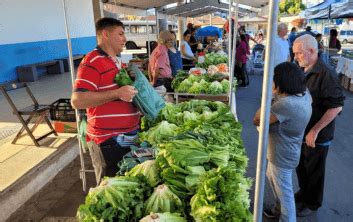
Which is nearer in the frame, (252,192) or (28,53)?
(252,192)

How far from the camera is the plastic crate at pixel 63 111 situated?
4.84 m

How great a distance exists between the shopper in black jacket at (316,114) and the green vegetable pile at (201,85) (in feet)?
5.76

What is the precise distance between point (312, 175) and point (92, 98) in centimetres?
247

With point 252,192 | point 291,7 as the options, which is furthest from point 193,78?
point 291,7

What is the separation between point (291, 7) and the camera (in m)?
48.0

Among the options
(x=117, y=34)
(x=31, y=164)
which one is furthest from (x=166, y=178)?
(x=31, y=164)

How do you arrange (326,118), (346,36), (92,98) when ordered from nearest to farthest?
(92,98)
(326,118)
(346,36)

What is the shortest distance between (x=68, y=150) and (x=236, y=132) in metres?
3.18

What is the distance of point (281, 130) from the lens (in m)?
2.70

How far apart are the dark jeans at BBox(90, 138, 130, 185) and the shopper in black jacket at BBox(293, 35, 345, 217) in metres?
1.91

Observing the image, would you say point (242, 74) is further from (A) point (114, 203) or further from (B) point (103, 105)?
(A) point (114, 203)

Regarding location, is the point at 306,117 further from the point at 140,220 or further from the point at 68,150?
the point at 68,150

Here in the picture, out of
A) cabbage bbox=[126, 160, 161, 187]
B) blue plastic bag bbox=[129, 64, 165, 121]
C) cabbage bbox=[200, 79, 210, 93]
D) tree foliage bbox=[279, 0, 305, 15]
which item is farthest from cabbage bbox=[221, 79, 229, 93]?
tree foliage bbox=[279, 0, 305, 15]

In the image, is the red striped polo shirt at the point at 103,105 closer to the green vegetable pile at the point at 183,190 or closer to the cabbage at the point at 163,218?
the green vegetable pile at the point at 183,190
